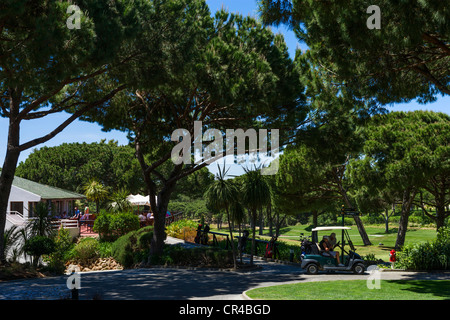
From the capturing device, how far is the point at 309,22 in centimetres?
1102

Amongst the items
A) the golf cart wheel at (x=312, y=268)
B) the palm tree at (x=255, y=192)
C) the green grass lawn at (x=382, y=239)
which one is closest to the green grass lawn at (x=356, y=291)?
the golf cart wheel at (x=312, y=268)

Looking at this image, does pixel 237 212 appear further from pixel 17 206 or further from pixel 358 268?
pixel 17 206

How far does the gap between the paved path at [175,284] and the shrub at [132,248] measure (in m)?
4.01

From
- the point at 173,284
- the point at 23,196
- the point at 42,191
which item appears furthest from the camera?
the point at 42,191

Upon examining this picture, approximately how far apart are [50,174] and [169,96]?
135ft

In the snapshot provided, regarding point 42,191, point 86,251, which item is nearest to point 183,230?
point 86,251

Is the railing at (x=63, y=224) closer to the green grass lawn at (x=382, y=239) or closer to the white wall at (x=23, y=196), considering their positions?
the white wall at (x=23, y=196)

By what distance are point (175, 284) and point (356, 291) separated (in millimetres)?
5345

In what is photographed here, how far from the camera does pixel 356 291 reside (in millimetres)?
10336

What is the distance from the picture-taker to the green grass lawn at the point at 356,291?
952 cm

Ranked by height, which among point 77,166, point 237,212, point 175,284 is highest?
point 77,166
